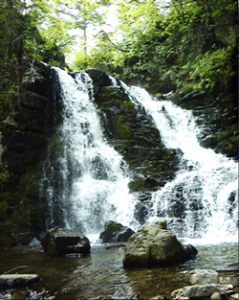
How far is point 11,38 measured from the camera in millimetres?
12766

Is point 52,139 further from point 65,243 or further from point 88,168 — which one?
point 65,243

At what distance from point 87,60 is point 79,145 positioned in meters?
8.87

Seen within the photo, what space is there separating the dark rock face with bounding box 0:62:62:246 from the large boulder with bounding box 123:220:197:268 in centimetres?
660

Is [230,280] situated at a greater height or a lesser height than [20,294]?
greater

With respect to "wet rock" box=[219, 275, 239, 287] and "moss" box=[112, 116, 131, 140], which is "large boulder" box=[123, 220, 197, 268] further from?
"moss" box=[112, 116, 131, 140]

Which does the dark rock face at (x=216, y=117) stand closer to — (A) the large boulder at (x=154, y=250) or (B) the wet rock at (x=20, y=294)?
(A) the large boulder at (x=154, y=250)

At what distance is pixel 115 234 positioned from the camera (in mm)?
11195

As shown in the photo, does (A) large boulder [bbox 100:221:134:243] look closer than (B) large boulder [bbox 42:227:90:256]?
No

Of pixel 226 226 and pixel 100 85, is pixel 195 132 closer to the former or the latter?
pixel 100 85

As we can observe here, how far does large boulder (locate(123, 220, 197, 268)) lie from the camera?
712cm

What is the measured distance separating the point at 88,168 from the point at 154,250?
335 inches

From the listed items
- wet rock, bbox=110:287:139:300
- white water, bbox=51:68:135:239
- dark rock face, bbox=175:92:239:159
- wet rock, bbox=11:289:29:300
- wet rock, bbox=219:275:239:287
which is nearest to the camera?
wet rock, bbox=110:287:139:300

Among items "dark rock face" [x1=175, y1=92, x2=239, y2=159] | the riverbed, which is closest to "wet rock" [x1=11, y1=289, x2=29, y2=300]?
the riverbed

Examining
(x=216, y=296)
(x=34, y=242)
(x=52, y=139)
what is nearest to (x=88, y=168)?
(x=52, y=139)
